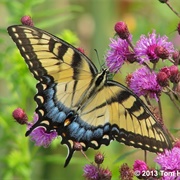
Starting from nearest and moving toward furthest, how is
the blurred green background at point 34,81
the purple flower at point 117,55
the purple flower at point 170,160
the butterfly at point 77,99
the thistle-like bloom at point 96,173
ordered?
1. the purple flower at point 170,160
2. the thistle-like bloom at point 96,173
3. the butterfly at point 77,99
4. the purple flower at point 117,55
5. the blurred green background at point 34,81

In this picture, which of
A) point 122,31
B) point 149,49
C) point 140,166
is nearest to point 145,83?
point 149,49

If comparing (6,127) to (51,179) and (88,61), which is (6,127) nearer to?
(88,61)

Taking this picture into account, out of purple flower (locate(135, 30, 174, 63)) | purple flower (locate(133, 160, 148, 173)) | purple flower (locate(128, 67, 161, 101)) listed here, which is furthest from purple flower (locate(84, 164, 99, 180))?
purple flower (locate(135, 30, 174, 63))

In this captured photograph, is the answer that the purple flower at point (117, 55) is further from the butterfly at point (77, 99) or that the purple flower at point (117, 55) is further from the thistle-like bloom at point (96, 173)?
the thistle-like bloom at point (96, 173)

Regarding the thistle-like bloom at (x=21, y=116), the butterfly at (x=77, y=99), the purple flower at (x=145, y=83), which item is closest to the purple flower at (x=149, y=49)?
the purple flower at (x=145, y=83)

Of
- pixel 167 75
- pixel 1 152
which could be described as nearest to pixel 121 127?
pixel 167 75

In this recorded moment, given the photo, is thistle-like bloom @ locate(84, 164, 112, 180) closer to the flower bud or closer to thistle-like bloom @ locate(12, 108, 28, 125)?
thistle-like bloom @ locate(12, 108, 28, 125)
